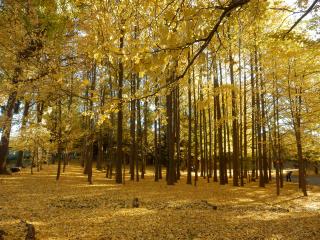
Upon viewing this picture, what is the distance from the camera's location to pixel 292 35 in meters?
9.68

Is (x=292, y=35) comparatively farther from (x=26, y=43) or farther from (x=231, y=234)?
(x=26, y=43)

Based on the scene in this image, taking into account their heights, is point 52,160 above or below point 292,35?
below

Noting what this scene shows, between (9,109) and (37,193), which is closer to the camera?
(37,193)

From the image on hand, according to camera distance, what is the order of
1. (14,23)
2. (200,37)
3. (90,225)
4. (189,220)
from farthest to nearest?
(14,23), (189,220), (90,225), (200,37)

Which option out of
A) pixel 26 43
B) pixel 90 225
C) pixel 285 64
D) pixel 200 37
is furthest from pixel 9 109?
pixel 200 37

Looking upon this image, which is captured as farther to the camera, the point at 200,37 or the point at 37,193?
the point at 37,193

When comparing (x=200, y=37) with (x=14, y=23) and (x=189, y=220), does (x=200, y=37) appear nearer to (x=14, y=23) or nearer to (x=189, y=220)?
(x=189, y=220)

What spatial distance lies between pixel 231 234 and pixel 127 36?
5993mm

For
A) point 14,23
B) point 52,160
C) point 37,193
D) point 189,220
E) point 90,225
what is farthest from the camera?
point 52,160

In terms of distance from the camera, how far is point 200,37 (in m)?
3.62

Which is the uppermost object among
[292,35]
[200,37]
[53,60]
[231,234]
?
[292,35]

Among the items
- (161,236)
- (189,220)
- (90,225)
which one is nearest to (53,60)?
(90,225)

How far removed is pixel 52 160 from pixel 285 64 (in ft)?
144

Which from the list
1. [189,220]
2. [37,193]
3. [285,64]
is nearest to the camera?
[189,220]
